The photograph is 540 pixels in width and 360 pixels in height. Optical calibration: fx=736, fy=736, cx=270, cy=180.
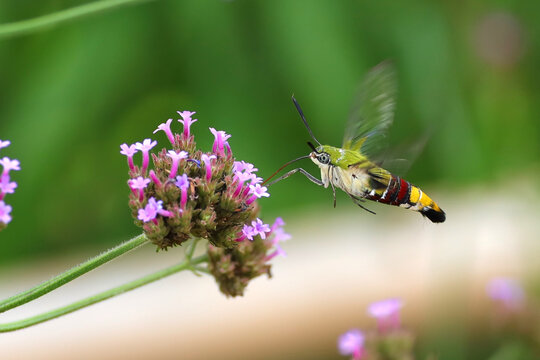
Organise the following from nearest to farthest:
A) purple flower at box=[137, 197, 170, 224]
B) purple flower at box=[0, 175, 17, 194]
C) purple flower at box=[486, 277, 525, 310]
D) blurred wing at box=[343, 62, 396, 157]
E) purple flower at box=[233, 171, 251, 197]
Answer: purple flower at box=[0, 175, 17, 194]
purple flower at box=[137, 197, 170, 224]
purple flower at box=[233, 171, 251, 197]
blurred wing at box=[343, 62, 396, 157]
purple flower at box=[486, 277, 525, 310]

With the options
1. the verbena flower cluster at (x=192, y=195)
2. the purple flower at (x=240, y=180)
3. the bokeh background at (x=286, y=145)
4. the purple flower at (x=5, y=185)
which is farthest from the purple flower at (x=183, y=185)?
the bokeh background at (x=286, y=145)

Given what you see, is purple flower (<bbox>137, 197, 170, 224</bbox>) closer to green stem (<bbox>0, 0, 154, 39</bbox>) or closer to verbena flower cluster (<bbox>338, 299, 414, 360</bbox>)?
green stem (<bbox>0, 0, 154, 39</bbox>)

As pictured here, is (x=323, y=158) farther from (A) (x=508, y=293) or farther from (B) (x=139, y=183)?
(A) (x=508, y=293)

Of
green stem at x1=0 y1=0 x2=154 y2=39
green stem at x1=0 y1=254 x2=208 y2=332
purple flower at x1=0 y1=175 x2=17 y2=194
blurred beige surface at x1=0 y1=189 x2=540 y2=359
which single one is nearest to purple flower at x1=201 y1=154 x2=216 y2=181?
green stem at x1=0 y1=254 x2=208 y2=332

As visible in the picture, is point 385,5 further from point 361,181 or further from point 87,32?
point 361,181

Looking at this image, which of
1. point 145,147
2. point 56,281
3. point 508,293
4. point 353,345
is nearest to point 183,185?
point 145,147

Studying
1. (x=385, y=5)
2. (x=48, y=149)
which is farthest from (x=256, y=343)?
(x=385, y=5)

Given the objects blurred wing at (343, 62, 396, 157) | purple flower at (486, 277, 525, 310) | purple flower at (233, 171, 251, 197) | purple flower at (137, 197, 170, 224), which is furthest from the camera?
purple flower at (486, 277, 525, 310)
